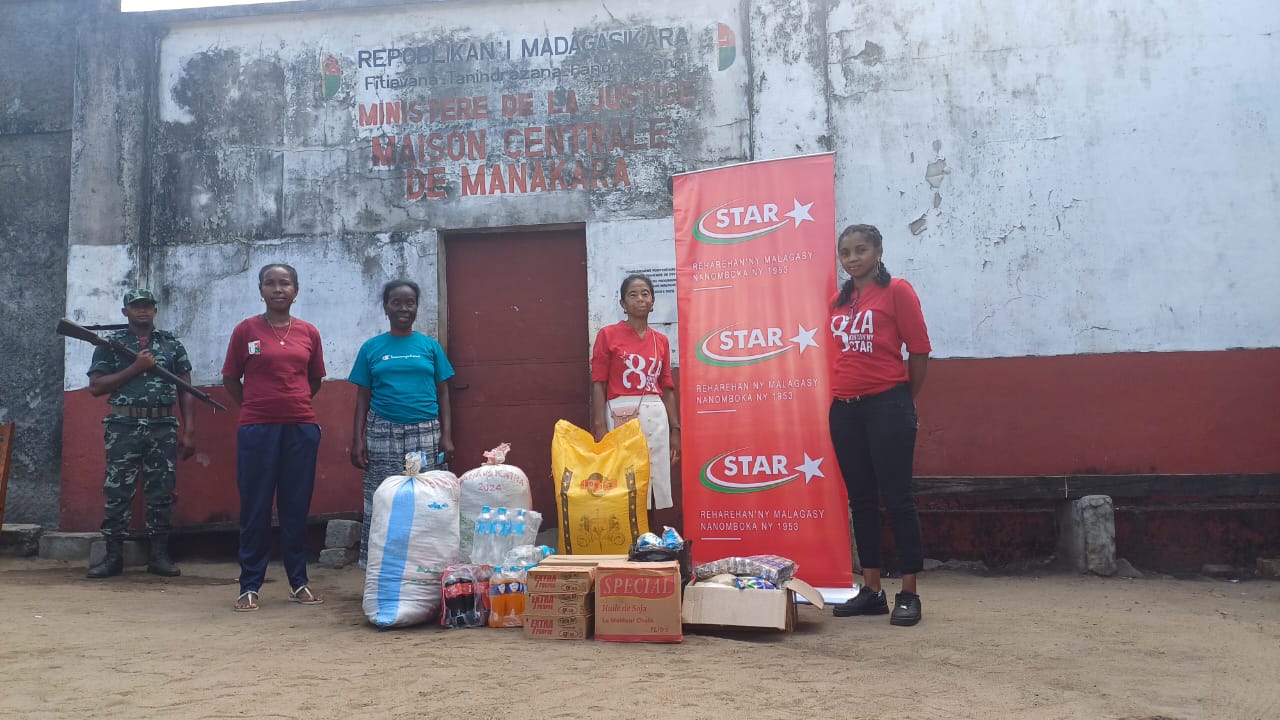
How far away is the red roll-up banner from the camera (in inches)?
185

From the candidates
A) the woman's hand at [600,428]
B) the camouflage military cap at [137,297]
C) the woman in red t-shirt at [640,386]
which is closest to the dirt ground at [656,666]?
the woman in red t-shirt at [640,386]

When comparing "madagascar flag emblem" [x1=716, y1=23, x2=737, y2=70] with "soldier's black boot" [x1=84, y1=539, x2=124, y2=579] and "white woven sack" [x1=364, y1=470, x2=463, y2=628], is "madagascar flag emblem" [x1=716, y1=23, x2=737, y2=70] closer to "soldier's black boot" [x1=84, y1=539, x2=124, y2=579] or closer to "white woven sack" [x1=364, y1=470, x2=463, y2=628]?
"white woven sack" [x1=364, y1=470, x2=463, y2=628]

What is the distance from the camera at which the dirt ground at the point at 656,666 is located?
2.81 m

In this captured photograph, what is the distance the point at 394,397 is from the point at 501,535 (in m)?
1.46

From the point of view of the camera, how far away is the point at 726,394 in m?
4.86

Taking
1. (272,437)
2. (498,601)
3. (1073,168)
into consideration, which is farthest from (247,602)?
(1073,168)

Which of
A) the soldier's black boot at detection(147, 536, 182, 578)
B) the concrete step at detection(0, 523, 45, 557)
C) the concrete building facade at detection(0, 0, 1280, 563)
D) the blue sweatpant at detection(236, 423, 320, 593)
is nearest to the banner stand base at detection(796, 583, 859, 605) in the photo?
the concrete building facade at detection(0, 0, 1280, 563)

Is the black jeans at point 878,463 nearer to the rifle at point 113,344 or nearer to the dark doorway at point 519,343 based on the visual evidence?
the dark doorway at point 519,343

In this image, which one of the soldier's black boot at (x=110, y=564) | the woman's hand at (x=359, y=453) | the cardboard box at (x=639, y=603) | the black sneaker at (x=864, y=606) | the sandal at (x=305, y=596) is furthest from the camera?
the soldier's black boot at (x=110, y=564)

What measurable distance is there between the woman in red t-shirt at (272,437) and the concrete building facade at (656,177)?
1.84 meters

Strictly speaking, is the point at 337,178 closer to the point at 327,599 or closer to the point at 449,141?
the point at 449,141

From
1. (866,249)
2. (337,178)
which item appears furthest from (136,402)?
(866,249)

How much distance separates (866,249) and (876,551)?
4.58 ft

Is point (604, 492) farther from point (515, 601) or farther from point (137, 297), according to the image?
point (137, 297)
